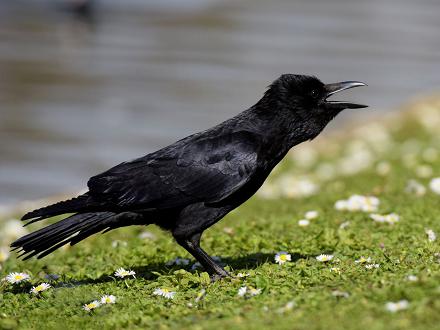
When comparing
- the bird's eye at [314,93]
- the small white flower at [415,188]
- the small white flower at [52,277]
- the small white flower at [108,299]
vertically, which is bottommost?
the small white flower at [415,188]

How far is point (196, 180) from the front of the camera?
19.0 feet

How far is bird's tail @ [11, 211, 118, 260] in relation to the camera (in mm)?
5645

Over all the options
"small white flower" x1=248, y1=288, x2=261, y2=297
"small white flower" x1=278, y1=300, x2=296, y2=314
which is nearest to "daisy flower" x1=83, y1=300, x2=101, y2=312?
"small white flower" x1=248, y1=288, x2=261, y2=297

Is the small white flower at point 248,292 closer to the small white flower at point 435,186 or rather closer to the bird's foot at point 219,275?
the bird's foot at point 219,275

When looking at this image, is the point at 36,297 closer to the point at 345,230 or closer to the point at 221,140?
the point at 221,140

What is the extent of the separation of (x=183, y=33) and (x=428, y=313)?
20.8 m

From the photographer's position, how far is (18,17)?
25656mm

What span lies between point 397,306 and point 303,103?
7.23ft

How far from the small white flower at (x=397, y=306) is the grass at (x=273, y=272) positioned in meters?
0.02

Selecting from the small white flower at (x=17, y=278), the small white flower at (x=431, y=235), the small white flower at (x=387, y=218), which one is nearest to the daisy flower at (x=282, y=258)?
the small white flower at (x=431, y=235)

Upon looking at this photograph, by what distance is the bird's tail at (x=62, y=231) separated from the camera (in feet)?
18.5

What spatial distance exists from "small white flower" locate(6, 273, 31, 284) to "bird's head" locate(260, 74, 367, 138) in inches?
85.4

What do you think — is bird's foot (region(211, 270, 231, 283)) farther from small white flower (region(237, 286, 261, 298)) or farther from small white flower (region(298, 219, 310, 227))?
small white flower (region(298, 219, 310, 227))

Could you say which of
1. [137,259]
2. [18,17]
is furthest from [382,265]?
[18,17]
